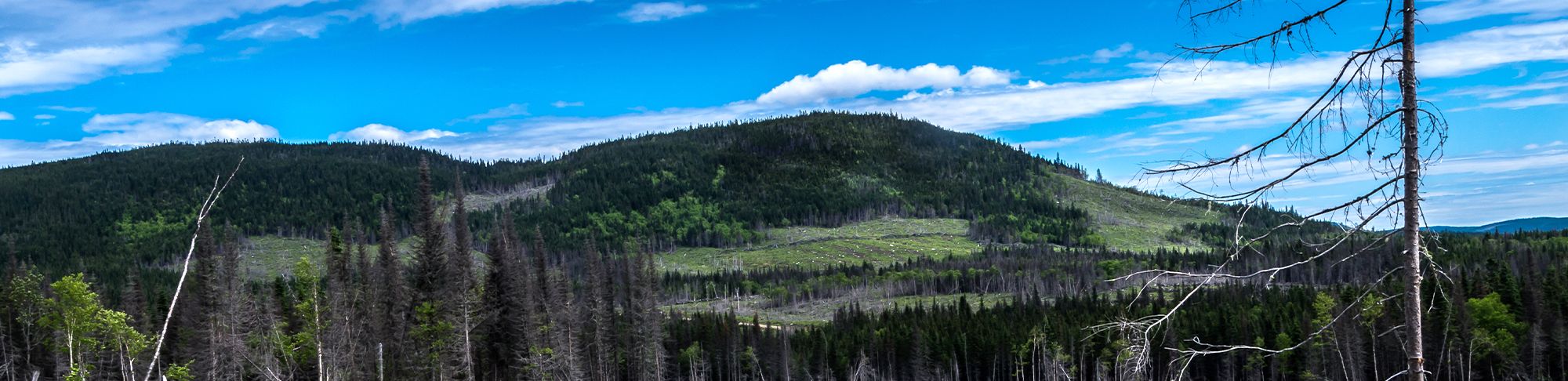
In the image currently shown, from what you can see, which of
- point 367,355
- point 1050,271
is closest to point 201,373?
point 367,355

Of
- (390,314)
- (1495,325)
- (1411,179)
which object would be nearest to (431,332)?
(390,314)

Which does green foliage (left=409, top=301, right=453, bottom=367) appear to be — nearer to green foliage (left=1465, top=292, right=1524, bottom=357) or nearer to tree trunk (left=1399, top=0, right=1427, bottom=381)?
tree trunk (left=1399, top=0, right=1427, bottom=381)

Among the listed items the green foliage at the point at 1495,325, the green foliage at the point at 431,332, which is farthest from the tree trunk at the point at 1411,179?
the green foliage at the point at 1495,325

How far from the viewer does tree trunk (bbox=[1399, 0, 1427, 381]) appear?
8828 mm

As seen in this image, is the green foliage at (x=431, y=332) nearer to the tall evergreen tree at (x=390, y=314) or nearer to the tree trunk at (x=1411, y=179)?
the tall evergreen tree at (x=390, y=314)

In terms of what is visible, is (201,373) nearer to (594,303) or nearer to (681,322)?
(594,303)

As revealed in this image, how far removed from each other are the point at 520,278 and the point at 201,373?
62.4 ft

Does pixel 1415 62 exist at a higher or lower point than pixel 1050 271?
higher

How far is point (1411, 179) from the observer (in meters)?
8.91

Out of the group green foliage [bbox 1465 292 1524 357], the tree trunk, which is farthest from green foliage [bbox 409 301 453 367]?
green foliage [bbox 1465 292 1524 357]

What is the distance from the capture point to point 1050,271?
16738 cm

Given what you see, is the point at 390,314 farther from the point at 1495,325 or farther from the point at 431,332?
the point at 1495,325

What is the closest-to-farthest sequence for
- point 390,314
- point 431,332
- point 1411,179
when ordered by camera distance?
point 1411,179 < point 431,332 < point 390,314

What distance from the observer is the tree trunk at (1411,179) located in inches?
348
